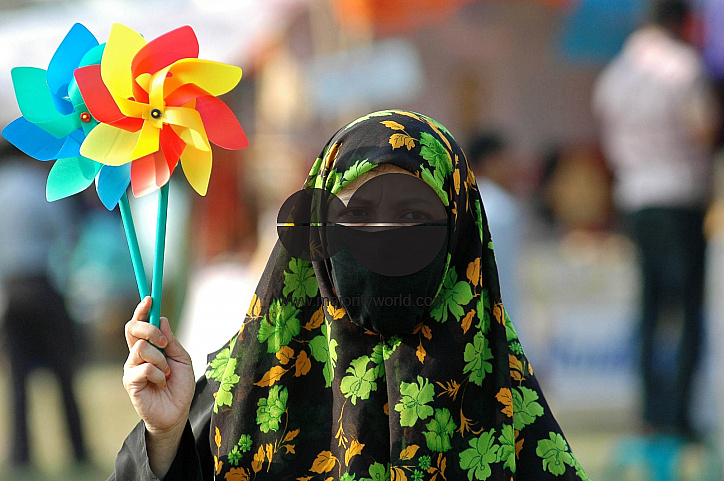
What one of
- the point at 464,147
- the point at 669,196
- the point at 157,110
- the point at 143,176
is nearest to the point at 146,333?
the point at 143,176

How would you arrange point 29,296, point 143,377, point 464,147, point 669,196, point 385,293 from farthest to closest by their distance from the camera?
point 464,147
point 29,296
point 669,196
point 385,293
point 143,377

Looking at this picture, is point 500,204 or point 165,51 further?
point 500,204

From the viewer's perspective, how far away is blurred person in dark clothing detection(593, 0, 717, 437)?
4.18m

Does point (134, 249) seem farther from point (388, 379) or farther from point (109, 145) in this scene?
point (388, 379)

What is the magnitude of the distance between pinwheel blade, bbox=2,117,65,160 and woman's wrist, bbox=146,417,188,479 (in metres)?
0.51

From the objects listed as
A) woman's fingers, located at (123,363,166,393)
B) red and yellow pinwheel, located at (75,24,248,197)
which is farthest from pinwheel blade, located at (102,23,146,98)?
woman's fingers, located at (123,363,166,393)

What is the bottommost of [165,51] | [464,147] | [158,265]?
[158,265]

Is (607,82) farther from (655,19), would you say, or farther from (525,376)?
(525,376)

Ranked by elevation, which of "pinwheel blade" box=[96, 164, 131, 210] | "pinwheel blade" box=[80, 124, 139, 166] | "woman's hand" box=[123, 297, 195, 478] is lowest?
"woman's hand" box=[123, 297, 195, 478]

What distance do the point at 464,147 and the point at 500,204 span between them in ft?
7.92

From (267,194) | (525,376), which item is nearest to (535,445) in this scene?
(525,376)

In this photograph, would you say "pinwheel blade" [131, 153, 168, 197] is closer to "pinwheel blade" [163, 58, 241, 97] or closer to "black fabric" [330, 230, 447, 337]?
"pinwheel blade" [163, 58, 241, 97]

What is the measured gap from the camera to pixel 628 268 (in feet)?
18.2

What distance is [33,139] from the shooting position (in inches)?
57.9
